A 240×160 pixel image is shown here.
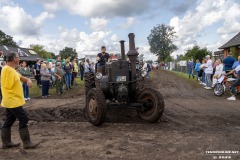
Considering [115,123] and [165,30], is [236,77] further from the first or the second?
[165,30]

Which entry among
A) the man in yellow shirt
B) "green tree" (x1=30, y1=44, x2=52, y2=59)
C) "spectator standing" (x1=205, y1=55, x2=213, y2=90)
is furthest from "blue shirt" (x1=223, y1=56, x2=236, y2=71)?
"green tree" (x1=30, y1=44, x2=52, y2=59)

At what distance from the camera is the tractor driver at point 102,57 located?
934 cm

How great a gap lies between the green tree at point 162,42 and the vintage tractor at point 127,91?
97.2m

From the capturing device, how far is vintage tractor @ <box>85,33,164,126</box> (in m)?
7.39

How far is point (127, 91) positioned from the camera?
7711mm

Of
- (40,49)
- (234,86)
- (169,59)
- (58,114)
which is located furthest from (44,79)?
(40,49)

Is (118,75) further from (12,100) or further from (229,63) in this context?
(229,63)

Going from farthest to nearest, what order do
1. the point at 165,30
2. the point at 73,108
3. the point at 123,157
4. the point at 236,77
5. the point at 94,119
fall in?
the point at 165,30 → the point at 236,77 → the point at 73,108 → the point at 94,119 → the point at 123,157

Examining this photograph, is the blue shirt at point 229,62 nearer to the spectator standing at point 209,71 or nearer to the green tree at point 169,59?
the spectator standing at point 209,71

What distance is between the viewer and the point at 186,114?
8594mm

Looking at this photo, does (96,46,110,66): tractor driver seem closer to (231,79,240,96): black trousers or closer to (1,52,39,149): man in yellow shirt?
(1,52,39,149): man in yellow shirt

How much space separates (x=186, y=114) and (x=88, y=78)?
3320 millimetres

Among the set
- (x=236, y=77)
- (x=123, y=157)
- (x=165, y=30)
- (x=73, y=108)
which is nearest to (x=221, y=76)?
(x=236, y=77)

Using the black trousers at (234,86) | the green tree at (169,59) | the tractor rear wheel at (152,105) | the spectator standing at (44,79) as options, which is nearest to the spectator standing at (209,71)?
the black trousers at (234,86)
